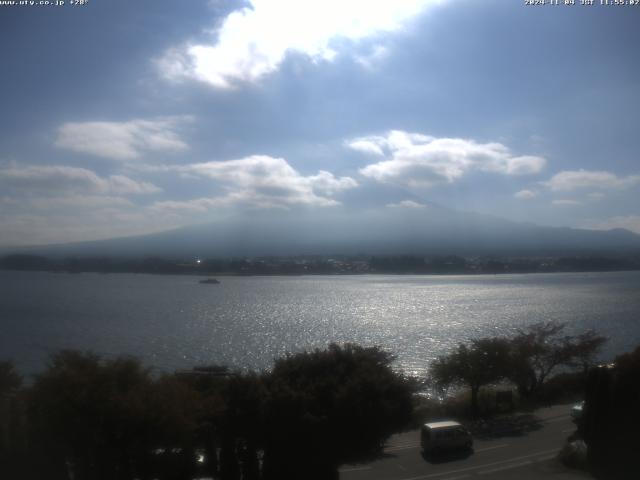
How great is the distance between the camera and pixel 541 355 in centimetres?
1683

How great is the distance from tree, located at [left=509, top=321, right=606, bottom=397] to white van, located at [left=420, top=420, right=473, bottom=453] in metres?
6.29

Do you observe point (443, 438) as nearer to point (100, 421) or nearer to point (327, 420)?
point (327, 420)

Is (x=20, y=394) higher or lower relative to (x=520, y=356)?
higher

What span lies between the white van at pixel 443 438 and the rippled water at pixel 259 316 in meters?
7.68

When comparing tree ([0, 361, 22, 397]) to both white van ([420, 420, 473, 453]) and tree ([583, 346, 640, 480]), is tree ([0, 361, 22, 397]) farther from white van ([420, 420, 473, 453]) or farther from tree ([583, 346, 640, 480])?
tree ([583, 346, 640, 480])

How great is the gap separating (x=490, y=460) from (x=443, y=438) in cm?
81

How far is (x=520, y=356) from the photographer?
51.6 feet

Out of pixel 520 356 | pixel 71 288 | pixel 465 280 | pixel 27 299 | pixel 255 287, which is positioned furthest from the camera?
pixel 465 280

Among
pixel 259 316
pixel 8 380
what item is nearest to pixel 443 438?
pixel 8 380

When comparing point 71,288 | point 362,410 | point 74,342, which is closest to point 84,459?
point 362,410

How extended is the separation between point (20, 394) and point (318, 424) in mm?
3606

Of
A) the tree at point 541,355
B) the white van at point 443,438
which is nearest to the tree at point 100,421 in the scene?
the white van at point 443,438

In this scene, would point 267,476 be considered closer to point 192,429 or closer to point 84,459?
point 192,429

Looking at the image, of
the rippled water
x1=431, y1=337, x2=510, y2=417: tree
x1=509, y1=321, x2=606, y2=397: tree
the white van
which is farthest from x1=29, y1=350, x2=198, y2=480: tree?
x1=509, y1=321, x2=606, y2=397: tree
